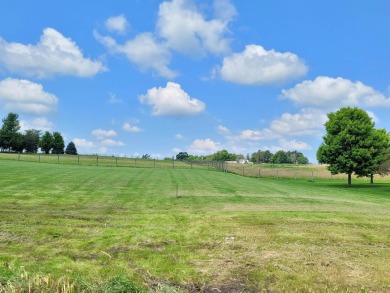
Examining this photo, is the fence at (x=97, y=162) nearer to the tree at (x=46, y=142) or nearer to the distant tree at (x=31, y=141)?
the tree at (x=46, y=142)

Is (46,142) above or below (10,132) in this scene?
below

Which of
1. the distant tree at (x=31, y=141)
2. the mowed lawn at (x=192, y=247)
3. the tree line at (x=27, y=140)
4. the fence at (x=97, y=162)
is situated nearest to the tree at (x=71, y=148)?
the tree line at (x=27, y=140)

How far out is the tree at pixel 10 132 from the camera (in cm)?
10244

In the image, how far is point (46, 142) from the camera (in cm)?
11544

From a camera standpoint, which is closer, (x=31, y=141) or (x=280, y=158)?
(x=31, y=141)

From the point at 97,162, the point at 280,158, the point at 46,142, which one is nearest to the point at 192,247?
the point at 97,162

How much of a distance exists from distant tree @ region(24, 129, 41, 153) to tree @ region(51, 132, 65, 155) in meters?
6.63

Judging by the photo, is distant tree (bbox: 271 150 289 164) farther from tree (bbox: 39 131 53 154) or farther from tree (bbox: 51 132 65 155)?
tree (bbox: 39 131 53 154)

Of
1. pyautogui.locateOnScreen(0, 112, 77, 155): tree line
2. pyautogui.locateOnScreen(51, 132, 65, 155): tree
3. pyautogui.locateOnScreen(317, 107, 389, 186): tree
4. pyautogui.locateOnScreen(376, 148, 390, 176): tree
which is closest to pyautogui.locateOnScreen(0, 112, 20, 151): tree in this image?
pyautogui.locateOnScreen(0, 112, 77, 155): tree line

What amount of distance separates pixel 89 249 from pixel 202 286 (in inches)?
127

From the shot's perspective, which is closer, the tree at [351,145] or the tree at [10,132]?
the tree at [351,145]

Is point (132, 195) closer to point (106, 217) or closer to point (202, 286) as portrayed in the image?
point (106, 217)

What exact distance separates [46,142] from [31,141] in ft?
34.7

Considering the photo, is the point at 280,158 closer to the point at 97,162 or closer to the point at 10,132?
the point at 10,132
